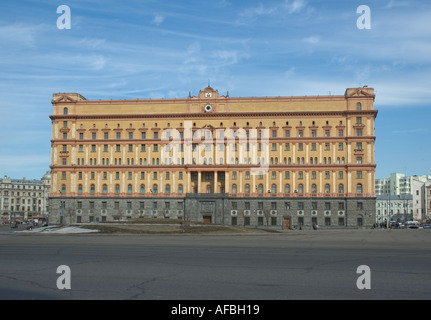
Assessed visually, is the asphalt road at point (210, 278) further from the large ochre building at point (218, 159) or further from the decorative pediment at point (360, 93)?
the decorative pediment at point (360, 93)

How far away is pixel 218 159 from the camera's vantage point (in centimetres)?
10500

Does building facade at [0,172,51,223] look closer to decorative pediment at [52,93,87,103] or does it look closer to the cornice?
decorative pediment at [52,93,87,103]

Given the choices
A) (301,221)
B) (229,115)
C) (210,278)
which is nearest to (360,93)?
(229,115)

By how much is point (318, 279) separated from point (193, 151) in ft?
291

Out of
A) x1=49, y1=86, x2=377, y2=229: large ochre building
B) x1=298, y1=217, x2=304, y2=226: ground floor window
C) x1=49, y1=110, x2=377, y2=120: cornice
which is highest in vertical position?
x1=49, y1=110, x2=377, y2=120: cornice

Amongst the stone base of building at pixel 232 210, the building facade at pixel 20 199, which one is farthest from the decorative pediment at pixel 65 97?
the building facade at pixel 20 199

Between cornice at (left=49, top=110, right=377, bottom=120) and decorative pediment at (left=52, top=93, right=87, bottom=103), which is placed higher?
decorative pediment at (left=52, top=93, right=87, bottom=103)

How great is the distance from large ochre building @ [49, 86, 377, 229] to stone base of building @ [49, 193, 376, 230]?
20cm

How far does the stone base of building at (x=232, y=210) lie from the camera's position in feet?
335

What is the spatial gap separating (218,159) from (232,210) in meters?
10.8

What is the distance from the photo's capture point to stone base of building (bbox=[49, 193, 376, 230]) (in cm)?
10200

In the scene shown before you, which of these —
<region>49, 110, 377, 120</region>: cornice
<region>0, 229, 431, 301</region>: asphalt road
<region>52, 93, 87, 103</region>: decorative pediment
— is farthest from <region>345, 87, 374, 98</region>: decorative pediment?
<region>0, 229, 431, 301</region>: asphalt road

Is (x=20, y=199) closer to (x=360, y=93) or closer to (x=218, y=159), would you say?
(x=218, y=159)
